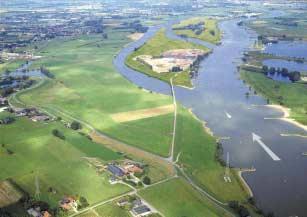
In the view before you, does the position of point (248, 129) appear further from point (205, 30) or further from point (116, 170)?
point (205, 30)

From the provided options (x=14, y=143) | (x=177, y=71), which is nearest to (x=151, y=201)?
(x=14, y=143)

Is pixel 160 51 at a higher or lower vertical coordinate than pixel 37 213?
higher

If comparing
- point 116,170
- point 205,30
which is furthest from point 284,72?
point 205,30

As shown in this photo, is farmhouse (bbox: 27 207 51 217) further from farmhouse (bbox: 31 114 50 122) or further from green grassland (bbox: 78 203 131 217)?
farmhouse (bbox: 31 114 50 122)

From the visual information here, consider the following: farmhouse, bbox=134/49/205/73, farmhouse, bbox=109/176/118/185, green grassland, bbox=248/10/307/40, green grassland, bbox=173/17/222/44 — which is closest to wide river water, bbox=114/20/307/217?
farmhouse, bbox=134/49/205/73

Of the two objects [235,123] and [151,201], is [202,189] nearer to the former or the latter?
[151,201]
